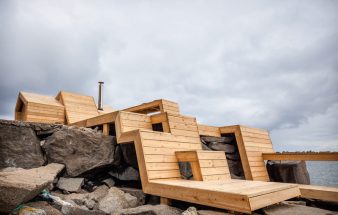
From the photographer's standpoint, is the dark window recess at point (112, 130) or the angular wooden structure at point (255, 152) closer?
the dark window recess at point (112, 130)

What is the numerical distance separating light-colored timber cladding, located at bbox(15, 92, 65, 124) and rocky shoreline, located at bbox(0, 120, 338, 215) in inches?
141

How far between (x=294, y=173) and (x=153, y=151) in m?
5.06

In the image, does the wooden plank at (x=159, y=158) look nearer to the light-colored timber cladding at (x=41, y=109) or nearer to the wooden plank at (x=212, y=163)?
the wooden plank at (x=212, y=163)

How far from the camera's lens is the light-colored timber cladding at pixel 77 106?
8413 millimetres

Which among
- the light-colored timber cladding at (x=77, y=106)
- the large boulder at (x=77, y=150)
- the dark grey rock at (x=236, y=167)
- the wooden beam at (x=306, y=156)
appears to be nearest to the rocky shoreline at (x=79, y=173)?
the large boulder at (x=77, y=150)

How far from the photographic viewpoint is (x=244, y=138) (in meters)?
7.23

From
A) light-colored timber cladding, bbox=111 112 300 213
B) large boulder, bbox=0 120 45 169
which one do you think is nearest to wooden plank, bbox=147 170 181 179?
light-colored timber cladding, bbox=111 112 300 213

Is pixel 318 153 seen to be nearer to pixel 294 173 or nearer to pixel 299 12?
pixel 294 173

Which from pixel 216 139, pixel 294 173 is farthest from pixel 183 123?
pixel 294 173

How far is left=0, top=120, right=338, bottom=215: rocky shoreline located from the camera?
10.7 ft

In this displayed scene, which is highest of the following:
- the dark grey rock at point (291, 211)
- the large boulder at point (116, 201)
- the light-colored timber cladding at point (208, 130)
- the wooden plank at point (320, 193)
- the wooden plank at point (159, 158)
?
the light-colored timber cladding at point (208, 130)

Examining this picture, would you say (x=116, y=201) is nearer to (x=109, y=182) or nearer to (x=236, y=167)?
(x=109, y=182)

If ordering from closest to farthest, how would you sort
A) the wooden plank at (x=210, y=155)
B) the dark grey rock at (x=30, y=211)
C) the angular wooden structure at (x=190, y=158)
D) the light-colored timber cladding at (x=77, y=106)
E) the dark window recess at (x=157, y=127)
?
the dark grey rock at (x=30, y=211) < the angular wooden structure at (x=190, y=158) < the wooden plank at (x=210, y=155) < the dark window recess at (x=157, y=127) < the light-colored timber cladding at (x=77, y=106)

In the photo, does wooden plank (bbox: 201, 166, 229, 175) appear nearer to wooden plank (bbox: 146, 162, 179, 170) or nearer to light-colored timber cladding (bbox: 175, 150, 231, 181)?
light-colored timber cladding (bbox: 175, 150, 231, 181)
